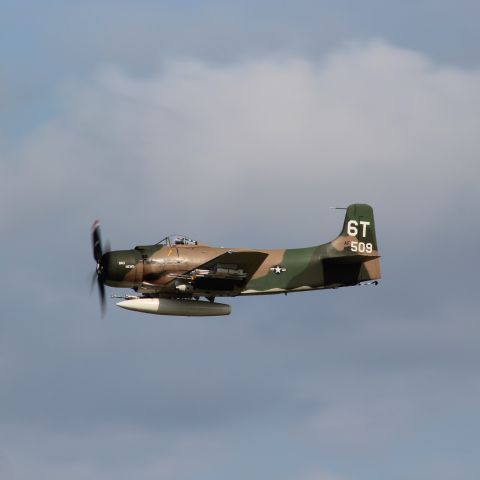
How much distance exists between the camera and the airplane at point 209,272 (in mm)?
58625

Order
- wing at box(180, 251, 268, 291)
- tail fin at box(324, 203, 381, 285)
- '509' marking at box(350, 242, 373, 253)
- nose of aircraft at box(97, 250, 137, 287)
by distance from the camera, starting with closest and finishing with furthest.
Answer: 1. wing at box(180, 251, 268, 291)
2. nose of aircraft at box(97, 250, 137, 287)
3. tail fin at box(324, 203, 381, 285)
4. '509' marking at box(350, 242, 373, 253)

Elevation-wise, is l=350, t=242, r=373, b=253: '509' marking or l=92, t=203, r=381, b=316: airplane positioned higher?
l=350, t=242, r=373, b=253: '509' marking

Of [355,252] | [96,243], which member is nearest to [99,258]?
[96,243]

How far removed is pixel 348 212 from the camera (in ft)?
205

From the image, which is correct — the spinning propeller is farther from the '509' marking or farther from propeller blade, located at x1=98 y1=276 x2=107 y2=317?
the '509' marking

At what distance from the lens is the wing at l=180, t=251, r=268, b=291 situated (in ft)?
191

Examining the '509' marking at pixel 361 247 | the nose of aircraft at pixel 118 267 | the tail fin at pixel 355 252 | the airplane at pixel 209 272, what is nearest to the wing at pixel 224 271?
the airplane at pixel 209 272

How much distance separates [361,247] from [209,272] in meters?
6.65

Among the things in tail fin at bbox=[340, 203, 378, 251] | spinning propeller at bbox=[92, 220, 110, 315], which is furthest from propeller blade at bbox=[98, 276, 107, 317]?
tail fin at bbox=[340, 203, 378, 251]

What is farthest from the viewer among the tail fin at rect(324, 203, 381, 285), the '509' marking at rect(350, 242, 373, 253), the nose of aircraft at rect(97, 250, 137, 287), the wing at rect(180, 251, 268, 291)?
the '509' marking at rect(350, 242, 373, 253)

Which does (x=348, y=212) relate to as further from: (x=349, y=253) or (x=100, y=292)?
(x=100, y=292)

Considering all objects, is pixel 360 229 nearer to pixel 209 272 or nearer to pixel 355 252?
pixel 355 252

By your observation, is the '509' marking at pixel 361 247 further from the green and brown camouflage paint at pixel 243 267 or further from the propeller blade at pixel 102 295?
the propeller blade at pixel 102 295

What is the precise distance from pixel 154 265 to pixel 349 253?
770cm
